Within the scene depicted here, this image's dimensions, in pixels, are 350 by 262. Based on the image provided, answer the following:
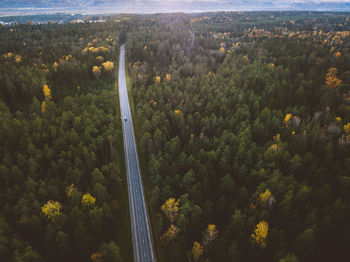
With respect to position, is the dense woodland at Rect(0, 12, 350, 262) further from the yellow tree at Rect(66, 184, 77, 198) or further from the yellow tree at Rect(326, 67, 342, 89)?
the yellow tree at Rect(326, 67, 342, 89)

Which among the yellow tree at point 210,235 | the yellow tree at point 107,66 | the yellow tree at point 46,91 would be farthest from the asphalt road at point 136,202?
the yellow tree at point 107,66

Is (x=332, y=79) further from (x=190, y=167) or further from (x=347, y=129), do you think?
(x=190, y=167)

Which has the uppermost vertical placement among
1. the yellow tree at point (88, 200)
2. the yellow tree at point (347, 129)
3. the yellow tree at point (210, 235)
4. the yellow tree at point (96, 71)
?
the yellow tree at point (96, 71)

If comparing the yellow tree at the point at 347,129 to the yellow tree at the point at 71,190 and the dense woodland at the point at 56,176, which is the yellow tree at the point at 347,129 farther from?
the yellow tree at the point at 71,190

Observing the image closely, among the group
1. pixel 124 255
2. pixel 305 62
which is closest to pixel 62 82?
pixel 124 255

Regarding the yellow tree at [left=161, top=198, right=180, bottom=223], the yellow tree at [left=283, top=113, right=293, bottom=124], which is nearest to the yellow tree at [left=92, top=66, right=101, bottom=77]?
the yellow tree at [left=161, top=198, right=180, bottom=223]

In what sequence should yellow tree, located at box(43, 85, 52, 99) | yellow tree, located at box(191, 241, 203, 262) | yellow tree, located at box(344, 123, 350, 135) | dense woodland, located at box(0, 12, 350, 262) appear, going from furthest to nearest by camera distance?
yellow tree, located at box(43, 85, 52, 99)
yellow tree, located at box(344, 123, 350, 135)
dense woodland, located at box(0, 12, 350, 262)
yellow tree, located at box(191, 241, 203, 262)
